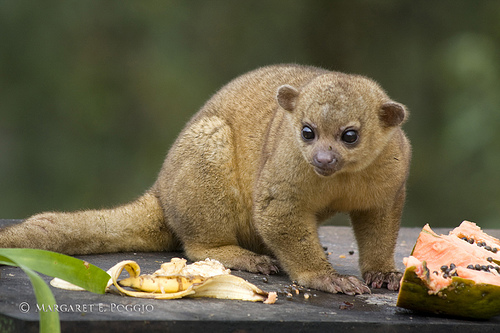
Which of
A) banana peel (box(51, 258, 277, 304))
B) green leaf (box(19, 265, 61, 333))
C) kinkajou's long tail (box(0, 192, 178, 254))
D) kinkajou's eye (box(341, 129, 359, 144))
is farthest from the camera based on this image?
kinkajou's long tail (box(0, 192, 178, 254))

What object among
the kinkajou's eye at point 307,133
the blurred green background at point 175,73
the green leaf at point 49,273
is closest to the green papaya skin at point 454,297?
the kinkajou's eye at point 307,133

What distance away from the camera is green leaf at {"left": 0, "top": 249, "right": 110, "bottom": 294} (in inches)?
125

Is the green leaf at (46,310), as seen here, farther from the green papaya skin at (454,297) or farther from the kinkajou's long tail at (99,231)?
the green papaya skin at (454,297)

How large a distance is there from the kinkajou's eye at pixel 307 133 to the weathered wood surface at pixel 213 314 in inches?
34.1

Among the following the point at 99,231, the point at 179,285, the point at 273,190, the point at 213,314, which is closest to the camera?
the point at 213,314

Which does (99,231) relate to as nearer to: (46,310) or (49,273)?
(49,273)

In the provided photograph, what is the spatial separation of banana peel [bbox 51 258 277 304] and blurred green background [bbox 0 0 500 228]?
5.88 metres

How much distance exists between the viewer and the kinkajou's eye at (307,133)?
4250mm

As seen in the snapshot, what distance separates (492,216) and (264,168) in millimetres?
5575

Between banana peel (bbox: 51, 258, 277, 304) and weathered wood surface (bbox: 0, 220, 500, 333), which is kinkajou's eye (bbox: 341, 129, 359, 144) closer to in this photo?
weathered wood surface (bbox: 0, 220, 500, 333)

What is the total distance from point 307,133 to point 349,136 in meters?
0.24

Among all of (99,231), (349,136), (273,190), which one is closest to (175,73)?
(99,231)

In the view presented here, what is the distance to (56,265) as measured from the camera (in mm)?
3246

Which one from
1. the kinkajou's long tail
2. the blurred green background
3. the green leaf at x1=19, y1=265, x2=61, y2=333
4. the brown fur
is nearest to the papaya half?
the brown fur
